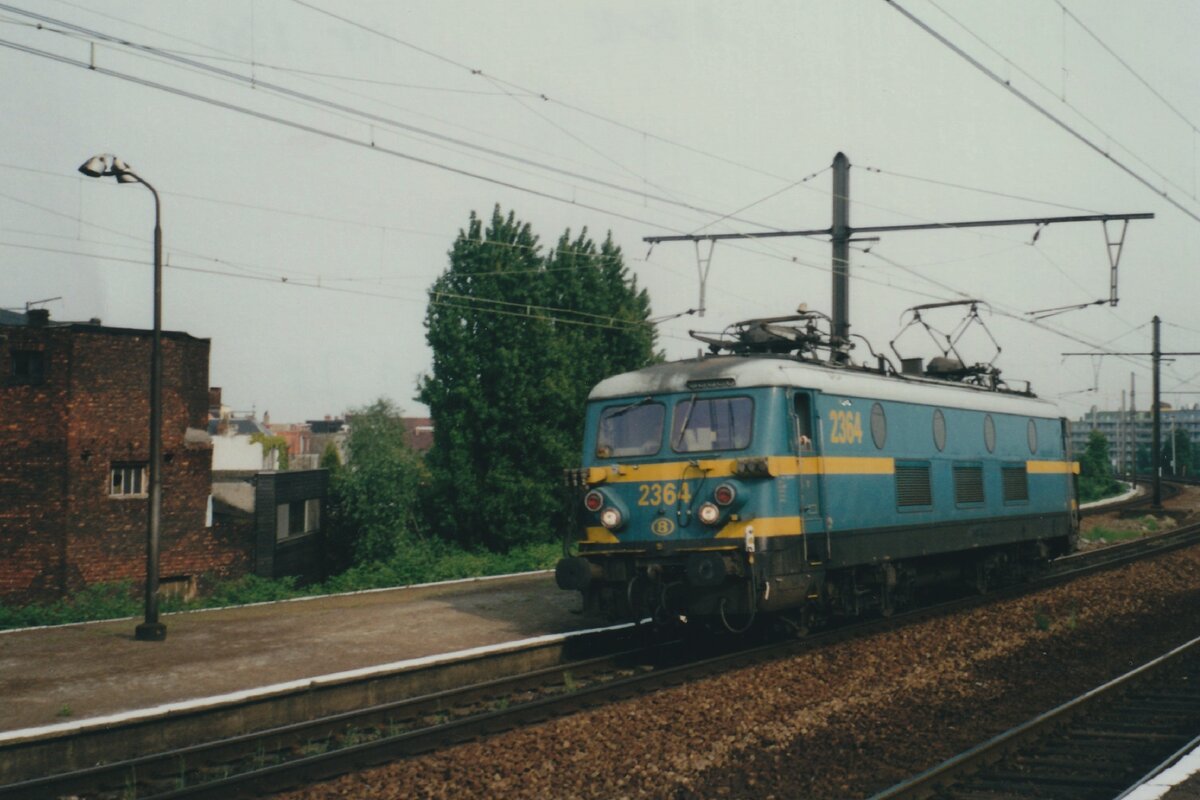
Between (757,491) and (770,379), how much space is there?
1.38m

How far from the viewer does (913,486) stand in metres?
15.0

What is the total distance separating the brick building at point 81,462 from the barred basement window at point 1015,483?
837 inches

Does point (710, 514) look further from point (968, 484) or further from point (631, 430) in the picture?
point (968, 484)

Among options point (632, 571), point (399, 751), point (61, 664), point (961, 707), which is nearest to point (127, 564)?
point (61, 664)

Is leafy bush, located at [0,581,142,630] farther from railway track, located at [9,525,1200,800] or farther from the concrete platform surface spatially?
railway track, located at [9,525,1200,800]

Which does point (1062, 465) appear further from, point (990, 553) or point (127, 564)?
point (127, 564)

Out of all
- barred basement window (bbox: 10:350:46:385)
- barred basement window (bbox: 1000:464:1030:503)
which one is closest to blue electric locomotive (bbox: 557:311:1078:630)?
barred basement window (bbox: 1000:464:1030:503)

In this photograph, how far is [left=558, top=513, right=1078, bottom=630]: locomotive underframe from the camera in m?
11.8

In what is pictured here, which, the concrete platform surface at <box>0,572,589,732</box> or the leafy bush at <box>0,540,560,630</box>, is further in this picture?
the leafy bush at <box>0,540,560,630</box>

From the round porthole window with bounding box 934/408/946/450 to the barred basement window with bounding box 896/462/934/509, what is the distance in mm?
557

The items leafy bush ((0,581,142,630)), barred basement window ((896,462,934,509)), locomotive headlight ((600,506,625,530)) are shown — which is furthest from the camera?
leafy bush ((0,581,142,630))

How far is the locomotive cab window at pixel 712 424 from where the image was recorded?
12359 mm

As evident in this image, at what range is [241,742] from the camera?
358 inches

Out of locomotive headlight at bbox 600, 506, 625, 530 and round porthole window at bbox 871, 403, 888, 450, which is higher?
round porthole window at bbox 871, 403, 888, 450
